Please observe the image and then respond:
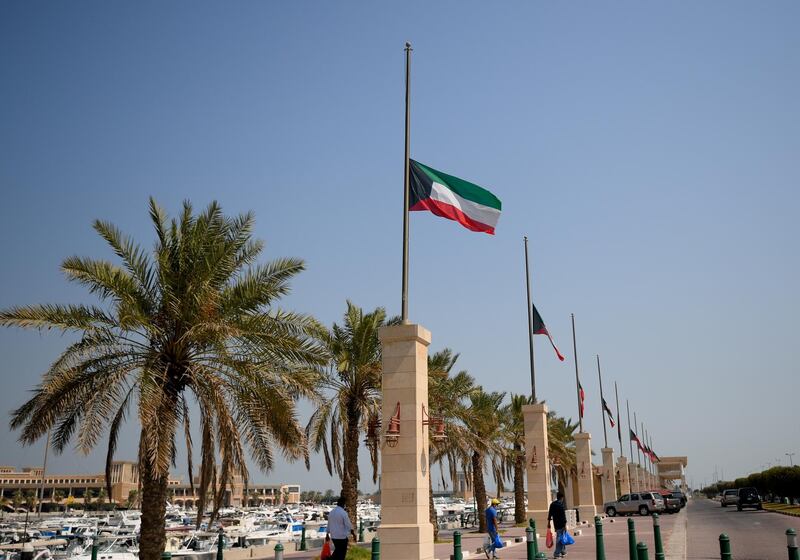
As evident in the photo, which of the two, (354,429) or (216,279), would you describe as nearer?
(216,279)

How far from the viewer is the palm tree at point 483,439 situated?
118 feet

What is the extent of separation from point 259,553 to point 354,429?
24.6ft

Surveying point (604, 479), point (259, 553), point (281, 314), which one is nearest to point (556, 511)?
point (281, 314)

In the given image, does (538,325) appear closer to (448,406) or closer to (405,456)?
(448,406)

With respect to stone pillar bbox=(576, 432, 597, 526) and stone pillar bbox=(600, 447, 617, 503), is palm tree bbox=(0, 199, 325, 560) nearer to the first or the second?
stone pillar bbox=(576, 432, 597, 526)

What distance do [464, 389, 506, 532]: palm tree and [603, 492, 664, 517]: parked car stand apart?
14.3 metres

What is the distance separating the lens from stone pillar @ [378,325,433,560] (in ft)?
46.6

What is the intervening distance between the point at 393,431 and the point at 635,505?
39.8 m

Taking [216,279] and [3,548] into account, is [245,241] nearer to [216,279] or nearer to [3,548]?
[216,279]

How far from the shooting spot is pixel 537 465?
28.9 metres

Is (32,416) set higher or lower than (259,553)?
higher

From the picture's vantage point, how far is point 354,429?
24672mm

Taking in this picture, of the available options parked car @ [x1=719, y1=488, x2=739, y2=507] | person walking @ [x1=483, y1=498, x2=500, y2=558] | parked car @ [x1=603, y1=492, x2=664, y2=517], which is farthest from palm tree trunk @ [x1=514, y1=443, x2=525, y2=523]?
parked car @ [x1=719, y1=488, x2=739, y2=507]

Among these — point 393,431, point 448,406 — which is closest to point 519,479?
point 448,406
